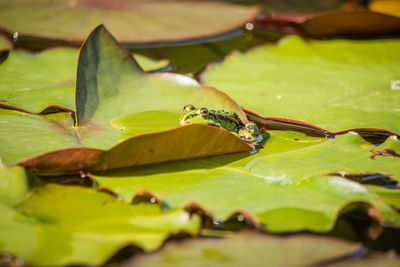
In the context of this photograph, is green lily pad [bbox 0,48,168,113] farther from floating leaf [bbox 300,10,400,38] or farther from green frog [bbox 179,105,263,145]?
floating leaf [bbox 300,10,400,38]

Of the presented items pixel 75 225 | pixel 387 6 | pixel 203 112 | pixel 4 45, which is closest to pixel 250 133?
pixel 203 112

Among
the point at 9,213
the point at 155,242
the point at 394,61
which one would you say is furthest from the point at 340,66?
the point at 9,213

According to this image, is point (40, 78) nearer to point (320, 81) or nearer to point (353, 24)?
point (320, 81)

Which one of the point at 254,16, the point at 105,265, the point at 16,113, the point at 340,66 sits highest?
the point at 254,16

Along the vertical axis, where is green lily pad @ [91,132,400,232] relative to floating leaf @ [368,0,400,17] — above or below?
below

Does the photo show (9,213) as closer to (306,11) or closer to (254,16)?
(254,16)

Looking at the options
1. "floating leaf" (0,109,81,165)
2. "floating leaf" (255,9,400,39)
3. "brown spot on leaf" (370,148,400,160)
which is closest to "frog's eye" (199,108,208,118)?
"floating leaf" (0,109,81,165)

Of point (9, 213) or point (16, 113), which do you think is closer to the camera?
point (9, 213)
